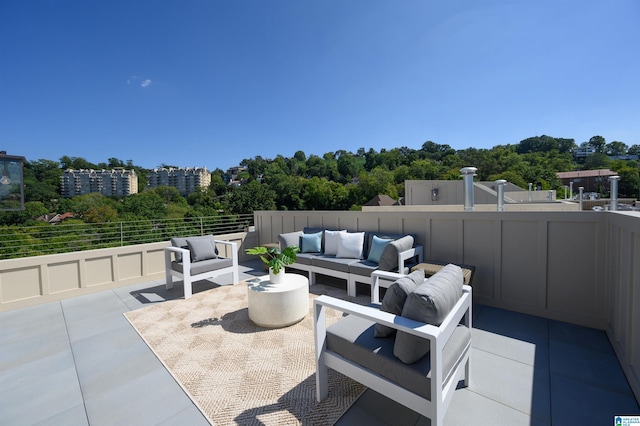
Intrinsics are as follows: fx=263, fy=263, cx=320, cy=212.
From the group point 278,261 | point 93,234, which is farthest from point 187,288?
point 93,234

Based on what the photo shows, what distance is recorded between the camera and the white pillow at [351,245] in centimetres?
413

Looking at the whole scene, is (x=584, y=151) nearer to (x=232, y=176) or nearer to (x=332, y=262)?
(x=232, y=176)

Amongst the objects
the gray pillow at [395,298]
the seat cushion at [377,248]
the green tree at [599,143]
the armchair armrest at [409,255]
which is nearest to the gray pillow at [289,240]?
the seat cushion at [377,248]

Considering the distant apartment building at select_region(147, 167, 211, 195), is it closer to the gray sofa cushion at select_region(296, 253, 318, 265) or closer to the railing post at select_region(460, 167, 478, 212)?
the gray sofa cushion at select_region(296, 253, 318, 265)

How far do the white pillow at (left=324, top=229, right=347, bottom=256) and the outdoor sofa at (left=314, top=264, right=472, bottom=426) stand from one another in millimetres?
2698

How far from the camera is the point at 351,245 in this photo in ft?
13.7

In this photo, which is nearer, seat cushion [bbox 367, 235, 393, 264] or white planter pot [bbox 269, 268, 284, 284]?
white planter pot [bbox 269, 268, 284, 284]

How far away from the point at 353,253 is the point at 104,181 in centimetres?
3298

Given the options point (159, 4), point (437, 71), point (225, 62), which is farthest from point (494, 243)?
point (225, 62)

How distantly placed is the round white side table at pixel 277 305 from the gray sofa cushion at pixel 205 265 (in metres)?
1.46

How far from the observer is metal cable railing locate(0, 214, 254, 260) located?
4277 millimetres

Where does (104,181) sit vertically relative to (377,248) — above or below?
above

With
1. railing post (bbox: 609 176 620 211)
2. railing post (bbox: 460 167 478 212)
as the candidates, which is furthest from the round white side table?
railing post (bbox: 609 176 620 211)

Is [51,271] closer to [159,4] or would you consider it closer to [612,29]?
[159,4]
